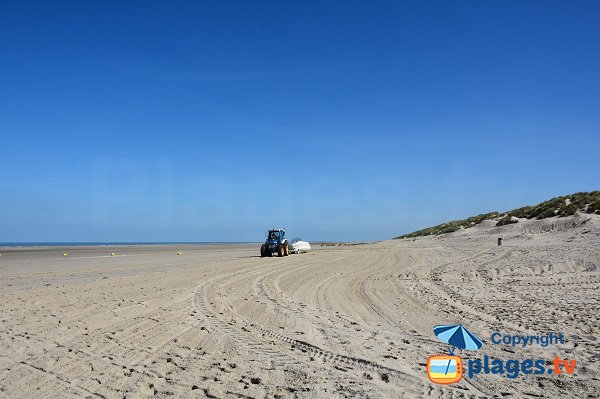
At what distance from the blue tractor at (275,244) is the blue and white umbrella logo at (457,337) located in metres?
25.0

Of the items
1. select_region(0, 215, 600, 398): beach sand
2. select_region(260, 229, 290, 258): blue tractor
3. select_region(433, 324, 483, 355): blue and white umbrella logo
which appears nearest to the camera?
select_region(0, 215, 600, 398): beach sand

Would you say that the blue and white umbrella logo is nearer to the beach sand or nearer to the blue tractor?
the beach sand

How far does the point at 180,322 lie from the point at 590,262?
1546 cm

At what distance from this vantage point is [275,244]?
3288 centimetres

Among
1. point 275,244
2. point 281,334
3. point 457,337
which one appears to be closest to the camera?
point 457,337

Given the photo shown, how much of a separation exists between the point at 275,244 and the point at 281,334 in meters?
25.4

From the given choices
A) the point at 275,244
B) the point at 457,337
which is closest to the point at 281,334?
the point at 457,337

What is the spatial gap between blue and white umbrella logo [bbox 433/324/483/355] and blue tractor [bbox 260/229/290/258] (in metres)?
25.0

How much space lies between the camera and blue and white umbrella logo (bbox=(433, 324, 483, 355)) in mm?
6797

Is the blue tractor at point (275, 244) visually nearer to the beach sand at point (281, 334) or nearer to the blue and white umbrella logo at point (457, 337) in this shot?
the beach sand at point (281, 334)

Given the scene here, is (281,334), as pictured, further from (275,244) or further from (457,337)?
(275,244)

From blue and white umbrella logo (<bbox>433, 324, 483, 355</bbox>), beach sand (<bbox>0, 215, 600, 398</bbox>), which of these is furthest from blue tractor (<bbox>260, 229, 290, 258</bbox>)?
blue and white umbrella logo (<bbox>433, 324, 483, 355</bbox>)

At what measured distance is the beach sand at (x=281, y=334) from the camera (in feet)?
16.7

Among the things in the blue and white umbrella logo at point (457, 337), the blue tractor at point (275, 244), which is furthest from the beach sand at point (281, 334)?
the blue tractor at point (275, 244)
